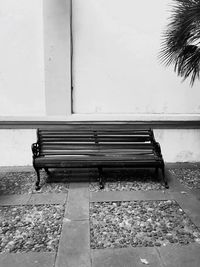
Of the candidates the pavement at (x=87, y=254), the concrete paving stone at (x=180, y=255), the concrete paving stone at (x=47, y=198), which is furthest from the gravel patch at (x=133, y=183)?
the concrete paving stone at (x=180, y=255)

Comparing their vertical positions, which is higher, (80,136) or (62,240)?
(80,136)

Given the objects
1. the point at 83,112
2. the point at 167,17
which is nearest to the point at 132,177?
the point at 83,112

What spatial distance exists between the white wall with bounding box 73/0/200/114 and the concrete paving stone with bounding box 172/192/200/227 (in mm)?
2064

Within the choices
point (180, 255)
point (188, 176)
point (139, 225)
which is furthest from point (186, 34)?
point (180, 255)

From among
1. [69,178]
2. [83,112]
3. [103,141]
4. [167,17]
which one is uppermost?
[167,17]

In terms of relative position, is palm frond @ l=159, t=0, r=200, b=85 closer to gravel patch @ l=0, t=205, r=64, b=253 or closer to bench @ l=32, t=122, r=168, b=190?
bench @ l=32, t=122, r=168, b=190

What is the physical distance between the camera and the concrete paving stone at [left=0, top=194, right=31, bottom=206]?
12.7 feet

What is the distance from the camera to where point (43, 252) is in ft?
8.88

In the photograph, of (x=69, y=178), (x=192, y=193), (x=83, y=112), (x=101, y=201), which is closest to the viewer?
(x=101, y=201)

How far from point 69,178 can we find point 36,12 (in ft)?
10.3

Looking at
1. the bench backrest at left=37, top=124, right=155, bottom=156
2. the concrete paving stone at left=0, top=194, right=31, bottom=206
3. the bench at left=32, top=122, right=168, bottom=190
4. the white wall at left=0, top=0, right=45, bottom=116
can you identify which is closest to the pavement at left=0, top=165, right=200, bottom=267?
the concrete paving stone at left=0, top=194, right=31, bottom=206

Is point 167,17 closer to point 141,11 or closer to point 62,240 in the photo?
point 141,11

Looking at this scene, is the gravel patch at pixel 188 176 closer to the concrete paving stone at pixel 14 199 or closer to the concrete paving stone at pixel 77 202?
the concrete paving stone at pixel 77 202

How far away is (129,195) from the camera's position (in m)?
4.08
